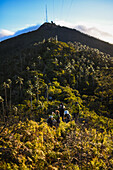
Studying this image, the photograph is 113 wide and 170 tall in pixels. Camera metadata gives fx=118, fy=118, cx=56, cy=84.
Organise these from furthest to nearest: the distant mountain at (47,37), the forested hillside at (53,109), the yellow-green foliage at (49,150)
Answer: the distant mountain at (47,37) → the forested hillside at (53,109) → the yellow-green foliage at (49,150)

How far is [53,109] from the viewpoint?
5119cm

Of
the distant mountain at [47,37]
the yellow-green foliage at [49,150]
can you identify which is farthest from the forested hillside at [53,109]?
the distant mountain at [47,37]

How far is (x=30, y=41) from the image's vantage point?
173125mm

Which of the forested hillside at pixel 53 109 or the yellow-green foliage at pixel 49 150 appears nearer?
the yellow-green foliage at pixel 49 150

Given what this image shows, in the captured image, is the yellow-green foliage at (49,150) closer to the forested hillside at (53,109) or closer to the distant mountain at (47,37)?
the forested hillside at (53,109)

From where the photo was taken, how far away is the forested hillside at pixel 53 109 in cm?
820

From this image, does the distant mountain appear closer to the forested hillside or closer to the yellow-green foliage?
the forested hillside

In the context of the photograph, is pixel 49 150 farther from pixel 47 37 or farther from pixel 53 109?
pixel 47 37

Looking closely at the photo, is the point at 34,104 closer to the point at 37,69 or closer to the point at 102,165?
the point at 37,69

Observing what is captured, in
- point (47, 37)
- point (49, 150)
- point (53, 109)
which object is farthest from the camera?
point (47, 37)

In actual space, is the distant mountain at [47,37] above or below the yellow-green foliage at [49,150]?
above

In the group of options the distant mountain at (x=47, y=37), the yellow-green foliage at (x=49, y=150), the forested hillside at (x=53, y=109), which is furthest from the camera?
the distant mountain at (x=47, y=37)

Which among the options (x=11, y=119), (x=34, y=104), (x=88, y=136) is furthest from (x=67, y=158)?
(x=34, y=104)

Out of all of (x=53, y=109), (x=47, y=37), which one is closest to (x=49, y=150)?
(x=53, y=109)
